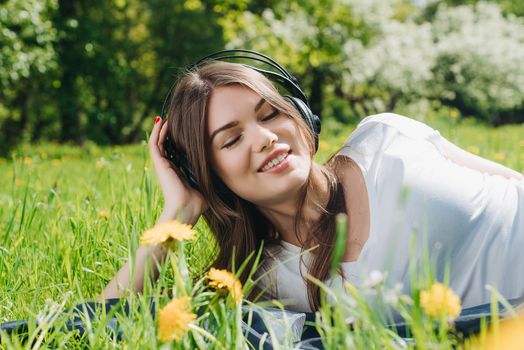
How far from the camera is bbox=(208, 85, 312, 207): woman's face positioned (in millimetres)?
1775

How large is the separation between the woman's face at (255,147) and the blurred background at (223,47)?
268 inches

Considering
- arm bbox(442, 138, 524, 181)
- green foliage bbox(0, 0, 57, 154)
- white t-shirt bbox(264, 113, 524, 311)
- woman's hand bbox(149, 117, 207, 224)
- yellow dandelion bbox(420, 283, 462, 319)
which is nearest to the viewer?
yellow dandelion bbox(420, 283, 462, 319)

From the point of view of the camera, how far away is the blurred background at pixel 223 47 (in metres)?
10.9

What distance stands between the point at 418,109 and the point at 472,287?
1902 cm

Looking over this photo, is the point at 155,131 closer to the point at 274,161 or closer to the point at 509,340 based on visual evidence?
the point at 274,161

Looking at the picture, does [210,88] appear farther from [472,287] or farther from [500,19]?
[500,19]

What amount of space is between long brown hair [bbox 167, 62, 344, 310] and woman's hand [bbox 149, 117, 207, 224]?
Answer: 5cm

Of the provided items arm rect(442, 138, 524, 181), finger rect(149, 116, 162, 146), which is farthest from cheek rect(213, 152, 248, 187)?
arm rect(442, 138, 524, 181)

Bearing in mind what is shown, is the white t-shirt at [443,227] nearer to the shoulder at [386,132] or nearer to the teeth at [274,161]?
the shoulder at [386,132]

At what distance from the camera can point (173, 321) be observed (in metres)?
1.02

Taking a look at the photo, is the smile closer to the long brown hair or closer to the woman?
the woman

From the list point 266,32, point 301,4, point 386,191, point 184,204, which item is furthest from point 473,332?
point 266,32

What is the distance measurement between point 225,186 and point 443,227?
690 mm

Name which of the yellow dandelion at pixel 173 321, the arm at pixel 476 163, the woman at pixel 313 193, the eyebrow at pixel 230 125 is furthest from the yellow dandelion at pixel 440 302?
the arm at pixel 476 163
